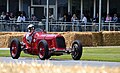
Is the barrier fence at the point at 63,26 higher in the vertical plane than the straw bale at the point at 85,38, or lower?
higher

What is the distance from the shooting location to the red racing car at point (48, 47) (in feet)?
65.4

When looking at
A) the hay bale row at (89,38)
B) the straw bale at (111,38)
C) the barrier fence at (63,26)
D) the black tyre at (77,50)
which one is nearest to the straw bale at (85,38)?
the hay bale row at (89,38)

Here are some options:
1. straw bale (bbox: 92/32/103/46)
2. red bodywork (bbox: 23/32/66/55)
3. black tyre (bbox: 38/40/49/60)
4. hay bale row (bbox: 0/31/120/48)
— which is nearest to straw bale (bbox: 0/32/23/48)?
hay bale row (bbox: 0/31/120/48)

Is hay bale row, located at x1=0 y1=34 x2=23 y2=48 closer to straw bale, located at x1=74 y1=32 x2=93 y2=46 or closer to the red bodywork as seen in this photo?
straw bale, located at x1=74 y1=32 x2=93 y2=46

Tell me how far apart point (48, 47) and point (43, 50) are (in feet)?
0.79

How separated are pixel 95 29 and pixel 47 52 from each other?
19.3m

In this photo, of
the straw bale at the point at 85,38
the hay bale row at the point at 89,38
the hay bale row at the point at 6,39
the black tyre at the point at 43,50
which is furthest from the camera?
the hay bale row at the point at 6,39

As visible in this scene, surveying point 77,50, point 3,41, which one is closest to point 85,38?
point 3,41

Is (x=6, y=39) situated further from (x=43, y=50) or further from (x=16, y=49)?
(x=43, y=50)

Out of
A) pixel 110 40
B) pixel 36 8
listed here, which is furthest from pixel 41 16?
pixel 110 40

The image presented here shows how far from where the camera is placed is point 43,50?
19.9 metres

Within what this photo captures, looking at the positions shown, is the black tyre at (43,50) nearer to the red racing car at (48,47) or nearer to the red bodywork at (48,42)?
the red racing car at (48,47)

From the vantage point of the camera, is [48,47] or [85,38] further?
[85,38]

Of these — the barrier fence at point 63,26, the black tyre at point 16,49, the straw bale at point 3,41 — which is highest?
the barrier fence at point 63,26
